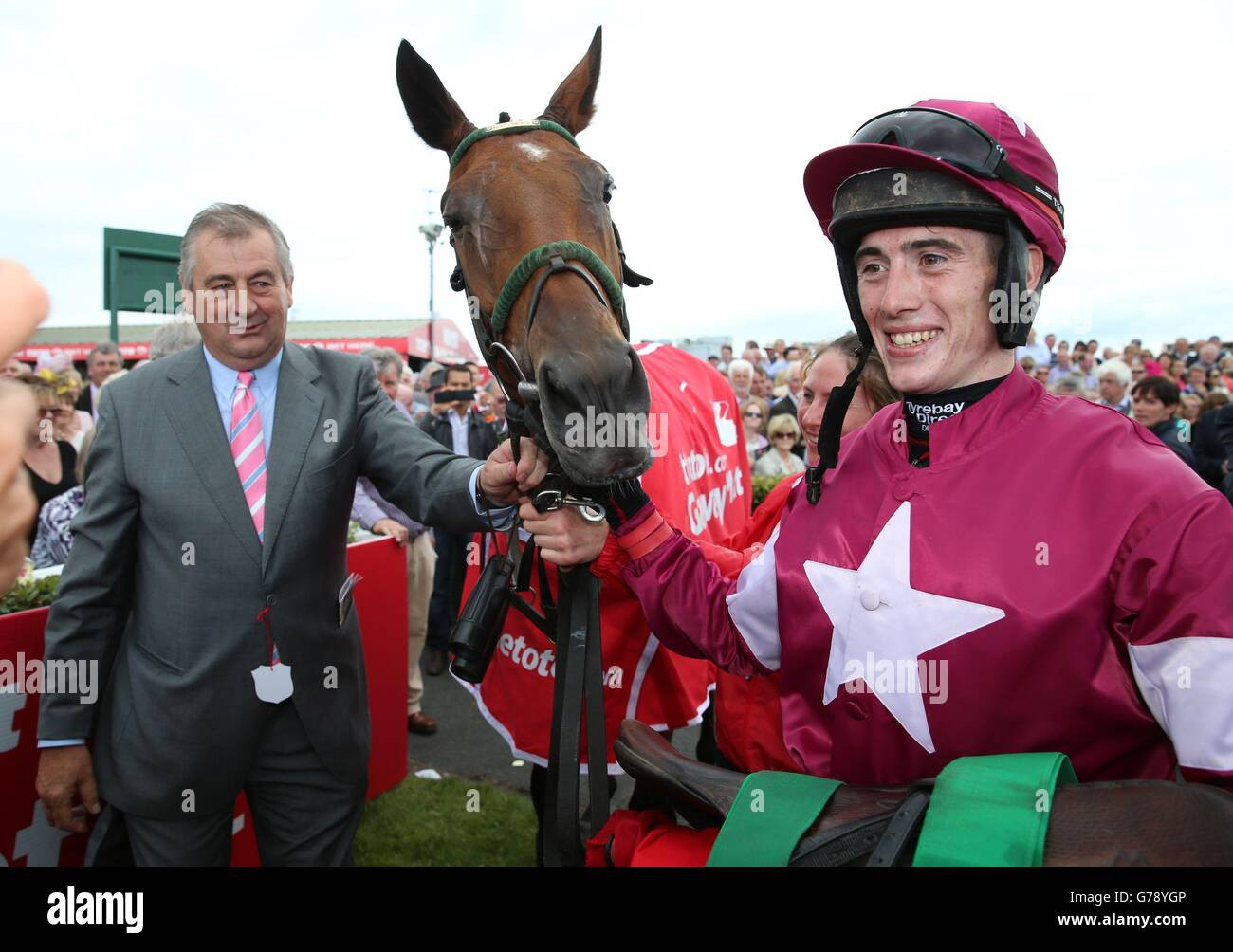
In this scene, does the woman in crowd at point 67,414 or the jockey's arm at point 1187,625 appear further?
the woman in crowd at point 67,414

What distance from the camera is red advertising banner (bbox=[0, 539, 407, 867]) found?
2.54 m

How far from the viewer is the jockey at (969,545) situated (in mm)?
1181

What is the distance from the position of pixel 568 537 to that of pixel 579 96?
130 centimetres

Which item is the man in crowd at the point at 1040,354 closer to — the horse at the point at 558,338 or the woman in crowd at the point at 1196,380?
the woman in crowd at the point at 1196,380

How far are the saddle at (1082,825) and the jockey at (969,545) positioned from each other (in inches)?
6.7

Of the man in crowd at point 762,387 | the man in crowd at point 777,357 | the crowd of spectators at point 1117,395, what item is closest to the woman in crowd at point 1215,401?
the crowd of spectators at point 1117,395

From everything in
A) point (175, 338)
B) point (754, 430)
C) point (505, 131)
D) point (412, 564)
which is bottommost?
point (412, 564)

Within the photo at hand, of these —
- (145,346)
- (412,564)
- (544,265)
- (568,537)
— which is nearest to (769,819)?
(568,537)

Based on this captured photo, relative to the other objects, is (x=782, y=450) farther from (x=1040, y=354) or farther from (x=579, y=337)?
(x=1040, y=354)

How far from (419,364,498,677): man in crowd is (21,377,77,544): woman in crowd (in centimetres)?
269

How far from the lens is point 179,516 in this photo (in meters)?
2.07

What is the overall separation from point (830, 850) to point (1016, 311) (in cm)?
99

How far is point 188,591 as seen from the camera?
2.07 m
